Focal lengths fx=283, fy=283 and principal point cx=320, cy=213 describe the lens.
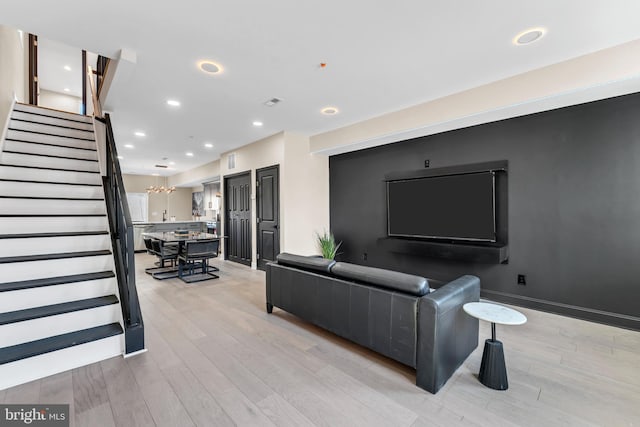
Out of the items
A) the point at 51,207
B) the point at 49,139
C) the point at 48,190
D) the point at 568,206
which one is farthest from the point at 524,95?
the point at 49,139

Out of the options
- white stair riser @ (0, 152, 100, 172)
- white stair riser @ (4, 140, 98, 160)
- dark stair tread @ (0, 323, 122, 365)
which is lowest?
dark stair tread @ (0, 323, 122, 365)

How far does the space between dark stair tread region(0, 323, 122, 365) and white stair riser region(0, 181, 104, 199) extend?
1876 mm

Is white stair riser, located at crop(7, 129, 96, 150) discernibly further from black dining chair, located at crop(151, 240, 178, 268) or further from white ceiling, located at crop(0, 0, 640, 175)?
black dining chair, located at crop(151, 240, 178, 268)

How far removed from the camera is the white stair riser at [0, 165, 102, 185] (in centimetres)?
336

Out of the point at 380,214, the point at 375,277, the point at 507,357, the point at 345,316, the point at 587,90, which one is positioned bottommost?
the point at 507,357

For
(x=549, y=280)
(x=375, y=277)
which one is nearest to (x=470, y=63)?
(x=375, y=277)

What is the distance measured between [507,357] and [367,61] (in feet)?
10.1

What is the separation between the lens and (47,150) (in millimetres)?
3914

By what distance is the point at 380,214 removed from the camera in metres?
5.22

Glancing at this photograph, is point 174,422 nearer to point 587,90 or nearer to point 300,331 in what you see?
point 300,331

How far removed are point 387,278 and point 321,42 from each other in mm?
2185

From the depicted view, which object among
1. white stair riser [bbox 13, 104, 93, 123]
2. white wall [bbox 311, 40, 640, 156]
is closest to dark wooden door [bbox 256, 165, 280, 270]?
white wall [bbox 311, 40, 640, 156]

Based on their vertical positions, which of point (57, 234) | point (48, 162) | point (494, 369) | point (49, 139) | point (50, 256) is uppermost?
point (49, 139)

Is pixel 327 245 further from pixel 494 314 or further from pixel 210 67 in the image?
pixel 494 314
